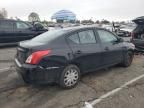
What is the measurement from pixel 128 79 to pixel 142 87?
635 millimetres

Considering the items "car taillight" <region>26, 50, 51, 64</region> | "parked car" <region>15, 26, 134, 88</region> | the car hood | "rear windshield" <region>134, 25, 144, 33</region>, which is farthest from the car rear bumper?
"rear windshield" <region>134, 25, 144, 33</region>

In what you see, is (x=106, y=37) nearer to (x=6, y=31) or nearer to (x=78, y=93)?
(x=78, y=93)

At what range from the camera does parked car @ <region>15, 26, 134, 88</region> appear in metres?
4.91

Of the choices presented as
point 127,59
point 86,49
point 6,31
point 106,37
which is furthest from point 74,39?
point 6,31

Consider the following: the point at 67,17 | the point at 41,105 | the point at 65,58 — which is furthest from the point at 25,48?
the point at 67,17

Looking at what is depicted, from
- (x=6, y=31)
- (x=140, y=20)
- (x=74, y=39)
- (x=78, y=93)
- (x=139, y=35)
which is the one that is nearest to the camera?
(x=78, y=93)

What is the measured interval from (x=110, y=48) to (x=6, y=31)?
7.82m

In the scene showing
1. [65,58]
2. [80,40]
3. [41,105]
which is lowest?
[41,105]

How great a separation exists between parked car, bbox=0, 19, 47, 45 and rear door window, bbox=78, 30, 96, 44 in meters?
7.69

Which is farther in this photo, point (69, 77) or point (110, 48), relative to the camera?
point (110, 48)

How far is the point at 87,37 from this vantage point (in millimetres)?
5918

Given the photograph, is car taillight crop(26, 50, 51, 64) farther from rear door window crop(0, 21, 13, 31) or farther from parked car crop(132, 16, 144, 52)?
rear door window crop(0, 21, 13, 31)

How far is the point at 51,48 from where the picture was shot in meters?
5.08

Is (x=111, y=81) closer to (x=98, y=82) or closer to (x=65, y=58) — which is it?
(x=98, y=82)
